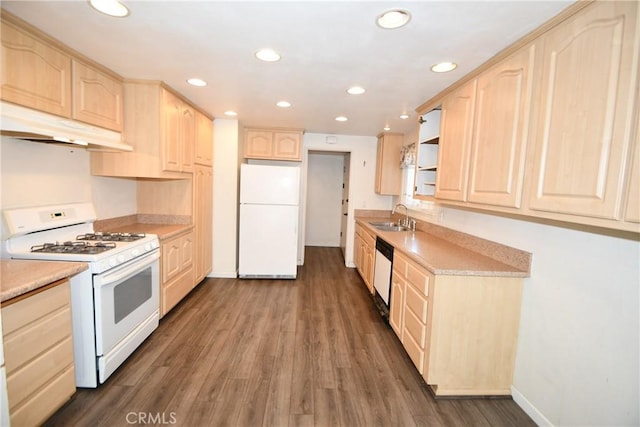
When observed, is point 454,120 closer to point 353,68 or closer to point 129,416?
point 353,68

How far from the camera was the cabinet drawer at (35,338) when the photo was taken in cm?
134

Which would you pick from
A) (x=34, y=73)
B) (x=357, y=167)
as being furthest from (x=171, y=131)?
(x=357, y=167)

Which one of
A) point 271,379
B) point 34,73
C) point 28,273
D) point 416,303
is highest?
point 34,73

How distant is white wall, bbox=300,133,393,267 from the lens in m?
4.75

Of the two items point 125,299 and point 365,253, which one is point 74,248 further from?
point 365,253

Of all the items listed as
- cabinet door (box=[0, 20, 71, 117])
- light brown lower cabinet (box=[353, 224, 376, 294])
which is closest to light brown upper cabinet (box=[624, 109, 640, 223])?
light brown lower cabinet (box=[353, 224, 376, 294])

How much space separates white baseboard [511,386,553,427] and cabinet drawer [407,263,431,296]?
89 cm

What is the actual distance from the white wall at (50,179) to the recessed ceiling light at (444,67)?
3030 millimetres

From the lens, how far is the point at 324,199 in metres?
6.75

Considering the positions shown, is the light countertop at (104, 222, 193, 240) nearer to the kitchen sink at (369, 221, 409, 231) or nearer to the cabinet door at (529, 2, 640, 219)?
the kitchen sink at (369, 221, 409, 231)

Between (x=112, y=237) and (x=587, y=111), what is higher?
(x=587, y=111)

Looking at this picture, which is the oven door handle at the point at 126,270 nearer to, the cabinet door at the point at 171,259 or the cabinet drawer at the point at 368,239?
the cabinet door at the point at 171,259

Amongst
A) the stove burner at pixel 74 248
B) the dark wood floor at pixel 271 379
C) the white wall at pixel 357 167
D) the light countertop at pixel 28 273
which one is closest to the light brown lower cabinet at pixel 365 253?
the white wall at pixel 357 167

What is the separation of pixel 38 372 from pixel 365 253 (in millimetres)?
3355
